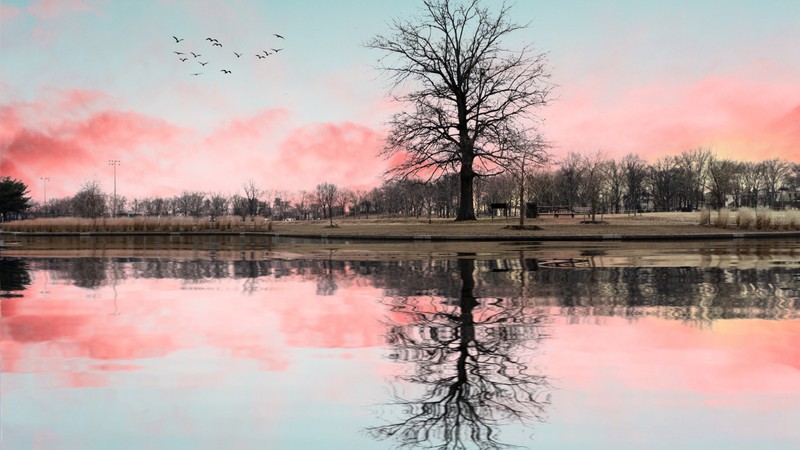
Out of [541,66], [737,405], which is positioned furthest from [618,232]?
[737,405]

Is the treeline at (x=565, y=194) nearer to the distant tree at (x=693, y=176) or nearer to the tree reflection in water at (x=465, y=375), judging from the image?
the distant tree at (x=693, y=176)

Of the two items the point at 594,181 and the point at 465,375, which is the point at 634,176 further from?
the point at 465,375

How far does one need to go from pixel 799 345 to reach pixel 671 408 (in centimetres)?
332

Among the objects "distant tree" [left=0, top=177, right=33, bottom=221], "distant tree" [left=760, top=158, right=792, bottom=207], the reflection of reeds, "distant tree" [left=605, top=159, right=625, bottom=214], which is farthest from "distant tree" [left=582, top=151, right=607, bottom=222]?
"distant tree" [left=0, top=177, right=33, bottom=221]

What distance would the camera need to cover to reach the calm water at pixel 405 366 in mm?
4645

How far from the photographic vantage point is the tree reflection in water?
4.67m

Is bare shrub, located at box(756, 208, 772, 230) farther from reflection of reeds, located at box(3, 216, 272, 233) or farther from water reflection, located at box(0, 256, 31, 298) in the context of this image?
water reflection, located at box(0, 256, 31, 298)

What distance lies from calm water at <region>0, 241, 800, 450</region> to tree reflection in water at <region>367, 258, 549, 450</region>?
0.08ft

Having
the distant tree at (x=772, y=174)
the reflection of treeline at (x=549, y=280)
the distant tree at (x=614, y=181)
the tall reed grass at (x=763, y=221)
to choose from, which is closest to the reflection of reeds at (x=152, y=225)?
the reflection of treeline at (x=549, y=280)

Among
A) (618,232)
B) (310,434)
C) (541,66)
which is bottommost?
(310,434)

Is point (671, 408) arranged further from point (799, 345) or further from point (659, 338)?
point (799, 345)

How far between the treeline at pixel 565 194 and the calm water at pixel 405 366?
255 feet

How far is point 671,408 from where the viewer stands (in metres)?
5.11

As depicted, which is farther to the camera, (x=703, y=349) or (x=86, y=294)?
(x=86, y=294)
